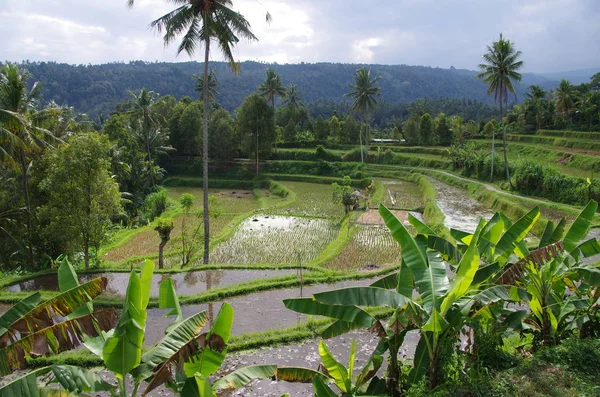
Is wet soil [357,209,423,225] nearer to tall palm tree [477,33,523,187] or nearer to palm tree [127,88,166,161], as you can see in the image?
tall palm tree [477,33,523,187]

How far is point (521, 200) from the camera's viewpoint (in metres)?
23.2

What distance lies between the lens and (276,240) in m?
20.0

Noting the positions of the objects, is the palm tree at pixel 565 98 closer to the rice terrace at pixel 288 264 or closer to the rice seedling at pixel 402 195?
the rice terrace at pixel 288 264

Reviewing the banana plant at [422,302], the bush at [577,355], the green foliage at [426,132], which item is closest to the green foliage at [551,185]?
the bush at [577,355]

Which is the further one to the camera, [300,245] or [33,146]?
[300,245]

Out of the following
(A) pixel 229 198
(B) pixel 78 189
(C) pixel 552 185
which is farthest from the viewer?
(A) pixel 229 198

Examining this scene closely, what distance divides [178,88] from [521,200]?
161 m

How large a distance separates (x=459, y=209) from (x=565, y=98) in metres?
24.4

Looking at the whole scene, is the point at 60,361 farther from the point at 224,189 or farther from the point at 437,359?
the point at 224,189

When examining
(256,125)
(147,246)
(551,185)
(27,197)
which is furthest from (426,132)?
(27,197)

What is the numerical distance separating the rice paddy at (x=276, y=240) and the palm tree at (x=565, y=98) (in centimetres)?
2996

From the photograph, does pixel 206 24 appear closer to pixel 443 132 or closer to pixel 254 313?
pixel 254 313

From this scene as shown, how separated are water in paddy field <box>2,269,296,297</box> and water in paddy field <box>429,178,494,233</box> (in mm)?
8605

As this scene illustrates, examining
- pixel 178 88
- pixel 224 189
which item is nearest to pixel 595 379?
pixel 224 189
